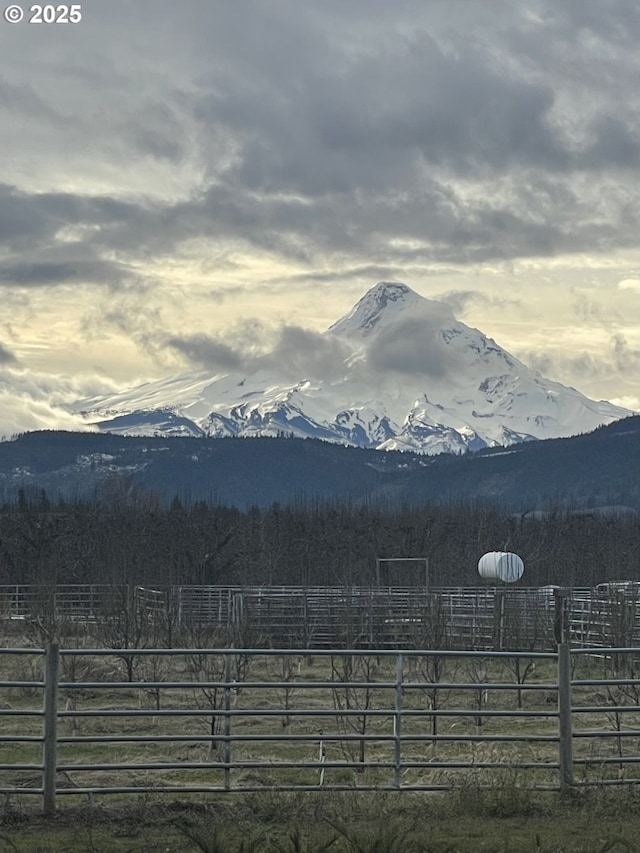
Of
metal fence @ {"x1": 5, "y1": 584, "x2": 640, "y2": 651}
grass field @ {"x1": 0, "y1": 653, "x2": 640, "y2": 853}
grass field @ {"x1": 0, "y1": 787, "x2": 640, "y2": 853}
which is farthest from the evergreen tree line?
grass field @ {"x1": 0, "y1": 787, "x2": 640, "y2": 853}

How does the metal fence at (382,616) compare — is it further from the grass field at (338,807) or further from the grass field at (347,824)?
the grass field at (347,824)

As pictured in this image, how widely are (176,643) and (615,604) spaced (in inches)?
509

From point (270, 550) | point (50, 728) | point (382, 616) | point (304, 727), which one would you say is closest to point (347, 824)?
point (50, 728)

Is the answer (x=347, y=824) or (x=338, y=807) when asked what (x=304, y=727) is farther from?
(x=347, y=824)

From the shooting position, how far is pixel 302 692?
30.8 m

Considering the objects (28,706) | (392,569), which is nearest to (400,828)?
(28,706)

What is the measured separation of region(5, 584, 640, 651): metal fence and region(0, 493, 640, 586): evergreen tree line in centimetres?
1803

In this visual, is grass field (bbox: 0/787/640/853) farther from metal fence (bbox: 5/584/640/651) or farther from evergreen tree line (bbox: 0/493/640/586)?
evergreen tree line (bbox: 0/493/640/586)

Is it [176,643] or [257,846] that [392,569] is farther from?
[257,846]

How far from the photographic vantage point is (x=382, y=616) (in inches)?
1720

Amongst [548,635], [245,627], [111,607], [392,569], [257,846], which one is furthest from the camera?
[392,569]

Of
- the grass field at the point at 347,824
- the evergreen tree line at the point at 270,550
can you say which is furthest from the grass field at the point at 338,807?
the evergreen tree line at the point at 270,550

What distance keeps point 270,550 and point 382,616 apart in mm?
43472

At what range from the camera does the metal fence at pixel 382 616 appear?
34688mm
